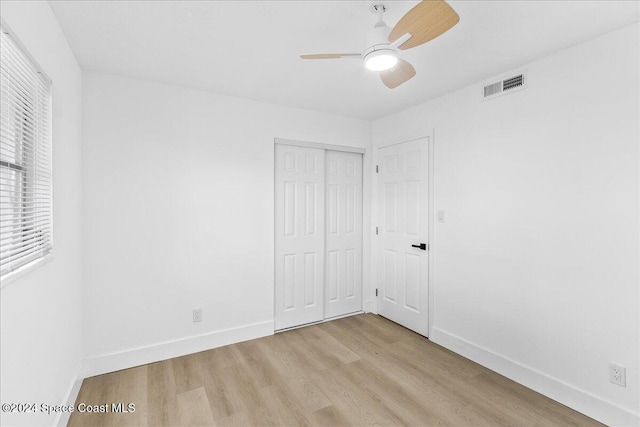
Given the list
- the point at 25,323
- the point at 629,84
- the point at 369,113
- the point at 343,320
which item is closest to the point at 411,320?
the point at 343,320

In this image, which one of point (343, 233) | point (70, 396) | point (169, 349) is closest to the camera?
point (70, 396)

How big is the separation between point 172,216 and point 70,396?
1432 mm

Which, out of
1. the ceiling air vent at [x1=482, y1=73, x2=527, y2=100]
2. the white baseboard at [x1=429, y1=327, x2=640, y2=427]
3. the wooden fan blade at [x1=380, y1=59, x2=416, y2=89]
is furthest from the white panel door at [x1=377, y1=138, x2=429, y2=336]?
the wooden fan blade at [x1=380, y1=59, x2=416, y2=89]

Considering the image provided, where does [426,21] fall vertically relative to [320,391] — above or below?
above

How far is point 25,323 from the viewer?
4.47ft

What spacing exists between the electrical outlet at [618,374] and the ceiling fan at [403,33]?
7.26 ft

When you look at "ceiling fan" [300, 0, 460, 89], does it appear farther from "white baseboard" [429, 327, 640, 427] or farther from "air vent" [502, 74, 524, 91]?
"white baseboard" [429, 327, 640, 427]

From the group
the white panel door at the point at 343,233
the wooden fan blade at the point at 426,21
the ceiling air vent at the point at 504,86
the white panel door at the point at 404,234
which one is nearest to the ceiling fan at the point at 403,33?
the wooden fan blade at the point at 426,21

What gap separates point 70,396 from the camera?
2066 millimetres

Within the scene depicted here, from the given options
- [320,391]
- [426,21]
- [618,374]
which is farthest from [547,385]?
[426,21]

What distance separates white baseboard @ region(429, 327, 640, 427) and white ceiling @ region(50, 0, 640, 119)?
2.32 metres

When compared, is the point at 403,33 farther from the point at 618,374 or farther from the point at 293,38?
the point at 618,374

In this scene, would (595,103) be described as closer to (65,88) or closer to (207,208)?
(207,208)

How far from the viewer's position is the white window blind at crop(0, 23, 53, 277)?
120cm
